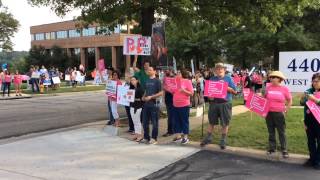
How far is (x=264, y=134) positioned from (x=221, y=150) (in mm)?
1945

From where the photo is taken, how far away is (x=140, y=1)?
43.4 feet

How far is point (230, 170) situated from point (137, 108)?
3549 mm

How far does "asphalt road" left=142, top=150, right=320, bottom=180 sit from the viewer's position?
7816mm

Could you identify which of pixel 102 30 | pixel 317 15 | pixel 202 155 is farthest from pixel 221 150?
pixel 317 15

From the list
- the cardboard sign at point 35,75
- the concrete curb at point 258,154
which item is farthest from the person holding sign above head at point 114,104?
the cardboard sign at point 35,75

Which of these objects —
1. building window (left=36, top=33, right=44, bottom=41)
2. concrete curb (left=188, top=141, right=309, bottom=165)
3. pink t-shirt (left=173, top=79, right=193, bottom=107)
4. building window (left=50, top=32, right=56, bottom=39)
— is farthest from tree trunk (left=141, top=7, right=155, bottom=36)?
building window (left=36, top=33, right=44, bottom=41)

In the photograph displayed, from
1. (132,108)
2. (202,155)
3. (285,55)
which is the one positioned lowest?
(202,155)

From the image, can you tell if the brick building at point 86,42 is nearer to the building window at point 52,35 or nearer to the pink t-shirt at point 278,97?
the building window at point 52,35

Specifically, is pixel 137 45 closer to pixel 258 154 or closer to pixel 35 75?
pixel 258 154

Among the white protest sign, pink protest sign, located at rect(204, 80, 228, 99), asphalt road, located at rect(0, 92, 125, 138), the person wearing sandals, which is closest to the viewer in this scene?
pink protest sign, located at rect(204, 80, 228, 99)

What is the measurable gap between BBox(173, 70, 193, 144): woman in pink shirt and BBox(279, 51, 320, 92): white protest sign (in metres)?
2.00

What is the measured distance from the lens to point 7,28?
67438 millimetres

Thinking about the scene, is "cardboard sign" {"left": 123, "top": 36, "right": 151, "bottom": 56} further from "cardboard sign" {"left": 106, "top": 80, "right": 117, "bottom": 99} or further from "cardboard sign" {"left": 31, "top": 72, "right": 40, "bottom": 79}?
"cardboard sign" {"left": 31, "top": 72, "right": 40, "bottom": 79}

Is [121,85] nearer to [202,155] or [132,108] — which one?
[132,108]
